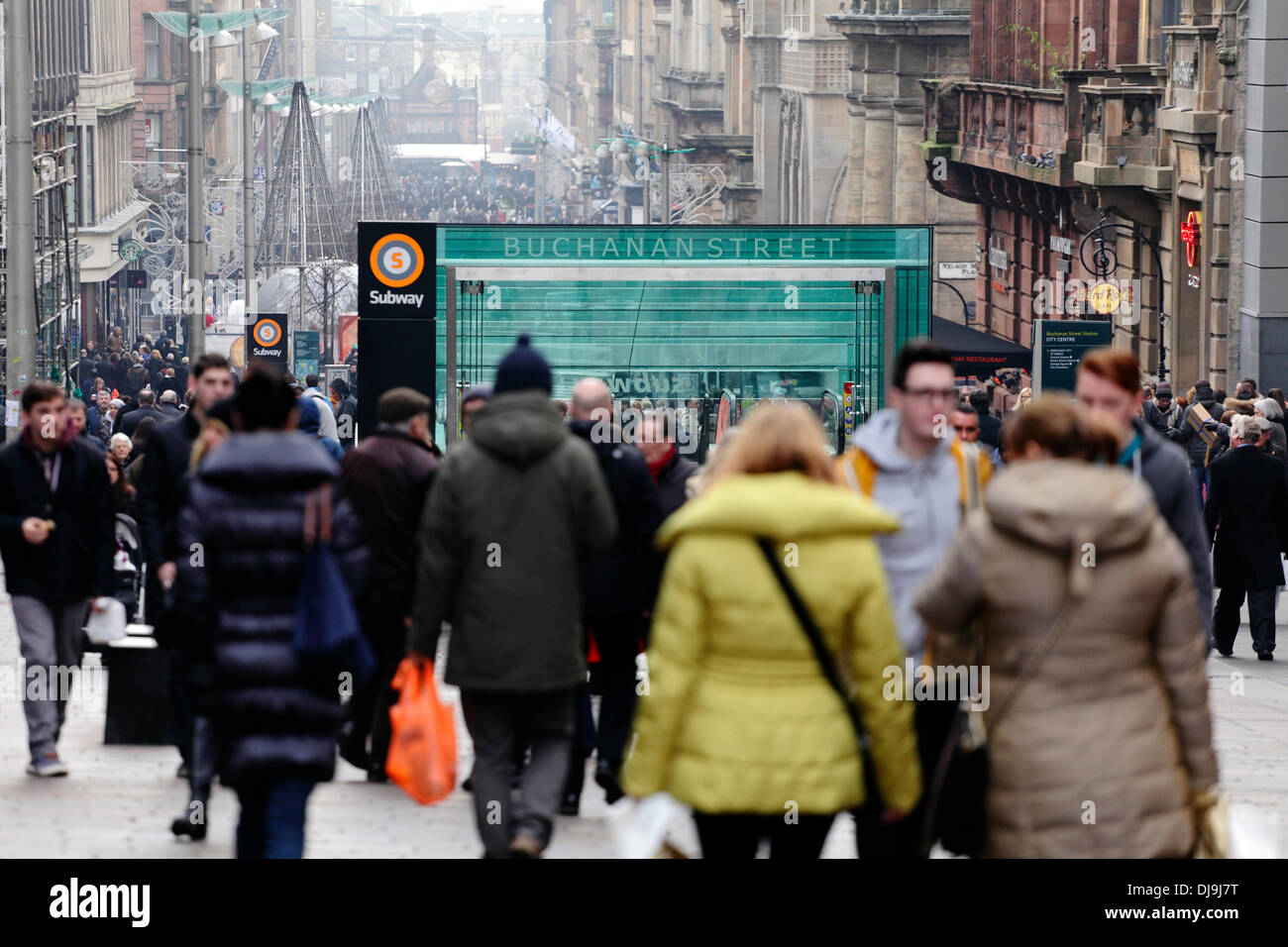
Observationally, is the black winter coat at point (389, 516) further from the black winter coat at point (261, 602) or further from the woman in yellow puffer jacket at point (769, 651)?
the woman in yellow puffer jacket at point (769, 651)

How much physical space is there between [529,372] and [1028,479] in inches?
75.5

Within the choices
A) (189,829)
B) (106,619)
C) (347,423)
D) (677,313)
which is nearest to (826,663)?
(189,829)

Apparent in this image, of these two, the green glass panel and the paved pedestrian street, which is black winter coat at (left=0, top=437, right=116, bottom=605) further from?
the green glass panel

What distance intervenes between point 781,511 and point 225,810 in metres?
3.77

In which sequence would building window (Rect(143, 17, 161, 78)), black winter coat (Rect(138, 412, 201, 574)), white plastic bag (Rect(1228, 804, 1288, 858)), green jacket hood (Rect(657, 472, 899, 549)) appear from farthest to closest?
building window (Rect(143, 17, 161, 78)) < black winter coat (Rect(138, 412, 201, 574)) < white plastic bag (Rect(1228, 804, 1288, 858)) < green jacket hood (Rect(657, 472, 899, 549))

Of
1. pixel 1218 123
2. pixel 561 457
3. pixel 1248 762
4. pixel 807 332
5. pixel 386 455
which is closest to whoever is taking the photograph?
pixel 561 457

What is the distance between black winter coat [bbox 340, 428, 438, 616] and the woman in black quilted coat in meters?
2.28

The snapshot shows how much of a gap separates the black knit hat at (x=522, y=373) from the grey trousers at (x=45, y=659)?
2.88 meters

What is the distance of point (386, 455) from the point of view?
853 centimetres

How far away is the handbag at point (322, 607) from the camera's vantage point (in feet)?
19.9

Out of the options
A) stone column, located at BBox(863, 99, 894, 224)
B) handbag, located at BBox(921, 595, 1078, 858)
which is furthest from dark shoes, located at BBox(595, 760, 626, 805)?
stone column, located at BBox(863, 99, 894, 224)

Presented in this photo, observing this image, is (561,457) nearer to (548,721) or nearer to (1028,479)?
(548,721)

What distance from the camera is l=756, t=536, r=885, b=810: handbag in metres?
5.34

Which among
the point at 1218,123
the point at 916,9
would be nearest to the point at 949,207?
the point at 916,9
